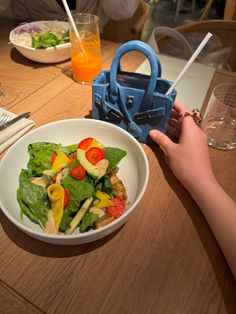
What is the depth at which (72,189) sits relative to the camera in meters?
0.49

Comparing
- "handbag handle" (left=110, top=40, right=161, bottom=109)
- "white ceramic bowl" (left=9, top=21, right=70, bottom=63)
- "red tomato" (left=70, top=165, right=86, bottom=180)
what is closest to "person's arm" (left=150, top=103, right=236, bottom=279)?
"handbag handle" (left=110, top=40, right=161, bottom=109)

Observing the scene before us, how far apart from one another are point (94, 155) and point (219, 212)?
0.26 m

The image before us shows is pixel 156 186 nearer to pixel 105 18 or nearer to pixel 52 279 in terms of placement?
pixel 52 279

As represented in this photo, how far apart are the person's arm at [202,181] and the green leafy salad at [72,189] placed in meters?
0.13

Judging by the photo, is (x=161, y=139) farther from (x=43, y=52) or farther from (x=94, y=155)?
(x=43, y=52)

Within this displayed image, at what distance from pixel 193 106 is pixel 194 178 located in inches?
13.8

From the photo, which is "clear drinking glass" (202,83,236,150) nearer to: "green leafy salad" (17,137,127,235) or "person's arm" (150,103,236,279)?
"person's arm" (150,103,236,279)

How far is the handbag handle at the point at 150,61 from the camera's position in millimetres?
567

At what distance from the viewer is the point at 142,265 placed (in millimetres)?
461

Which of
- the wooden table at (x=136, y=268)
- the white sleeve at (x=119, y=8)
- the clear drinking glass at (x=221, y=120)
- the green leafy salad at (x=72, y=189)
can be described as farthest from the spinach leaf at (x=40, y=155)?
the white sleeve at (x=119, y=8)

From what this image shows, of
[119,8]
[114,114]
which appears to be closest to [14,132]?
[114,114]

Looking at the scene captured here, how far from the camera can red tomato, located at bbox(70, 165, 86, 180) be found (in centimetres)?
50

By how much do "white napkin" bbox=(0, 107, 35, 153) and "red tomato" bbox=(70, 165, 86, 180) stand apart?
0.81 feet

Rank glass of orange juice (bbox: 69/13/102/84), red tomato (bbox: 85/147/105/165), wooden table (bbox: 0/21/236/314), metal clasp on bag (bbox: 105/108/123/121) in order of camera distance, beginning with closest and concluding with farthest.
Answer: wooden table (bbox: 0/21/236/314) → red tomato (bbox: 85/147/105/165) → metal clasp on bag (bbox: 105/108/123/121) → glass of orange juice (bbox: 69/13/102/84)
